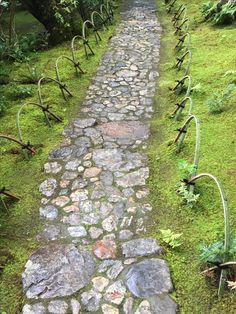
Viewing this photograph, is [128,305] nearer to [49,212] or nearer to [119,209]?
[119,209]

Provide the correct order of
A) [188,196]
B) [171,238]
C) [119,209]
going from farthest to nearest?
1. [119,209]
2. [188,196]
3. [171,238]

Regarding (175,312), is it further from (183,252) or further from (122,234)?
(122,234)

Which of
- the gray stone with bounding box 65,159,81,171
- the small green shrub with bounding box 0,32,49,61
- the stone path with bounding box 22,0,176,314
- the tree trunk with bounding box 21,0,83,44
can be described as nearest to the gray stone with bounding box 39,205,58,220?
the stone path with bounding box 22,0,176,314

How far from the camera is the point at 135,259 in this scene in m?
4.13

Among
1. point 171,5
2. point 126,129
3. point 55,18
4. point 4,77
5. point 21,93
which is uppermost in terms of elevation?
point 55,18

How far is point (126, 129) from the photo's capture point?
22.7 feet

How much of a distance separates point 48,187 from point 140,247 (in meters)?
1.81

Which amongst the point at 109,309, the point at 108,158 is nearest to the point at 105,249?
the point at 109,309

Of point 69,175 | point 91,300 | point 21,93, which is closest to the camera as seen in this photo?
point 91,300

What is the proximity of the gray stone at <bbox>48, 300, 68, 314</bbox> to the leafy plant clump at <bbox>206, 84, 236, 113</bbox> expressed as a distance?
14.9 feet

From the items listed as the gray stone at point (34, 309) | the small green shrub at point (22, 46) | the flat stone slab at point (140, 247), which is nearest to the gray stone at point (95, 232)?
the flat stone slab at point (140, 247)

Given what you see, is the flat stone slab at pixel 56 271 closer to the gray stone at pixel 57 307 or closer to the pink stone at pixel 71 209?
the gray stone at pixel 57 307

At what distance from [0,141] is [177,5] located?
11979mm

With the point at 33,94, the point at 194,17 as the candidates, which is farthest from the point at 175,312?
the point at 194,17
